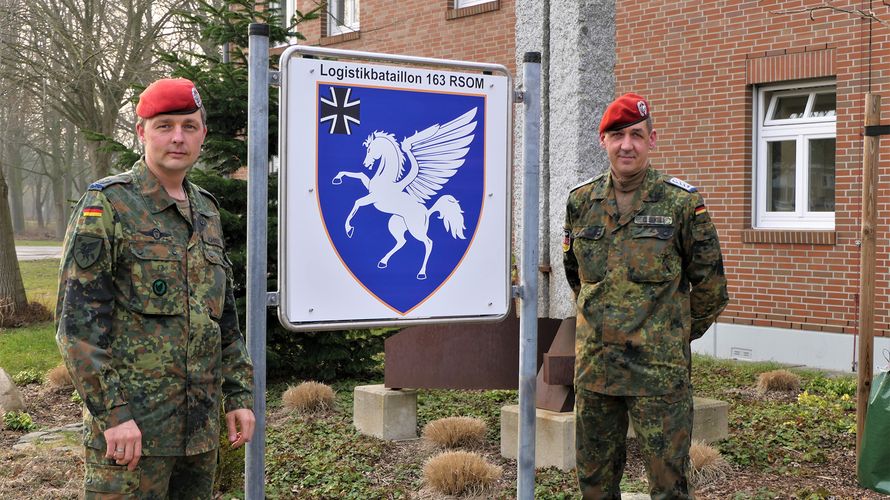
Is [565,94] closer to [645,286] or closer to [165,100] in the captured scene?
[645,286]

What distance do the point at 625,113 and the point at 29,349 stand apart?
9.28 meters

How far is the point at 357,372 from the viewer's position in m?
8.57

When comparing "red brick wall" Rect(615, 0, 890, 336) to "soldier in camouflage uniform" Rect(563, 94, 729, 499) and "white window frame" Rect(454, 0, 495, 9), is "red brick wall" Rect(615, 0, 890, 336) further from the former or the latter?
"soldier in camouflage uniform" Rect(563, 94, 729, 499)

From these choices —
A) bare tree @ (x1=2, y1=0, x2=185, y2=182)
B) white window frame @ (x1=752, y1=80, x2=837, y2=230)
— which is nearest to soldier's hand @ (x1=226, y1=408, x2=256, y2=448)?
white window frame @ (x1=752, y1=80, x2=837, y2=230)

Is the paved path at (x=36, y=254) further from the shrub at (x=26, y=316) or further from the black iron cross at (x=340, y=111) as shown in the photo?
the black iron cross at (x=340, y=111)

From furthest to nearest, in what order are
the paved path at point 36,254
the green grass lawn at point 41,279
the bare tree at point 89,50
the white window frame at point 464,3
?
the paved path at point 36,254 → the bare tree at point 89,50 → the green grass lawn at point 41,279 → the white window frame at point 464,3

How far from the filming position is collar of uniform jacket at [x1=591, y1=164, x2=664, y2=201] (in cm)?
377

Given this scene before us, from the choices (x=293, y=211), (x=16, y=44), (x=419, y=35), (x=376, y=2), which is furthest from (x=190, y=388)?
(x=16, y=44)

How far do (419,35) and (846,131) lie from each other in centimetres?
659

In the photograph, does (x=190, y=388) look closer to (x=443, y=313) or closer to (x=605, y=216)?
(x=443, y=313)

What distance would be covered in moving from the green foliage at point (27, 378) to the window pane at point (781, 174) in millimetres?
7373

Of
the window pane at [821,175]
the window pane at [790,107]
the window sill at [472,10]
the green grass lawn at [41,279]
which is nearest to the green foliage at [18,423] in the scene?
the window pane at [821,175]

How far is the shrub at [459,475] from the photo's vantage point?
4941 millimetres

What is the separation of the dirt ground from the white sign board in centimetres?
178
